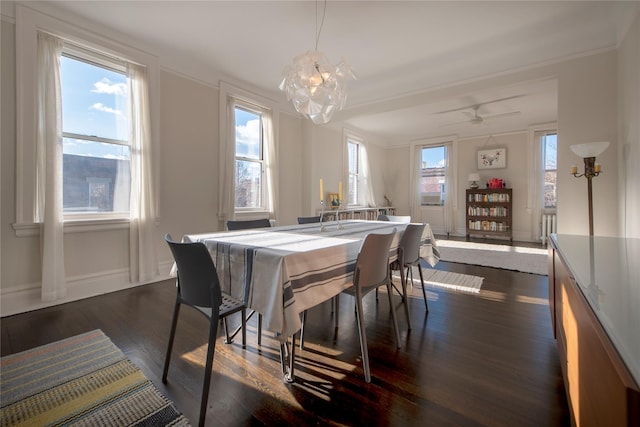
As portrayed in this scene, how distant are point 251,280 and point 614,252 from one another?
183cm

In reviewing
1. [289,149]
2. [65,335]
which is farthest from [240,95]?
[65,335]

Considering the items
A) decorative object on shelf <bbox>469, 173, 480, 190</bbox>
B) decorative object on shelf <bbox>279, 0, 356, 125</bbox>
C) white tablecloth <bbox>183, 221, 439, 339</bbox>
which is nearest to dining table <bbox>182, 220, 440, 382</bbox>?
white tablecloth <bbox>183, 221, 439, 339</bbox>

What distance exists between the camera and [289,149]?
5047mm

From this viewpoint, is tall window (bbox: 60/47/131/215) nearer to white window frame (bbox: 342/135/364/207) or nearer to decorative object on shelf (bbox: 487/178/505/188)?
white window frame (bbox: 342/135/364/207)

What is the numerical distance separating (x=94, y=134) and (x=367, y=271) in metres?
3.11

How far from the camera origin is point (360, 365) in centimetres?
164

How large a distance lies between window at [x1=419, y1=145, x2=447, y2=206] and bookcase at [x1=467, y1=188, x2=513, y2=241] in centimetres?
81

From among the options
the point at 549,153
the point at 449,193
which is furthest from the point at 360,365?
the point at 549,153

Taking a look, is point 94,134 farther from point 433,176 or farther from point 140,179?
point 433,176

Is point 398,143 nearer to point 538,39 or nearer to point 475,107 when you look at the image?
point 475,107

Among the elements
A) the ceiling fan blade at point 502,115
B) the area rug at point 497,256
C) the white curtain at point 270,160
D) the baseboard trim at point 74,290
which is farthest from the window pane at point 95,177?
the ceiling fan blade at point 502,115

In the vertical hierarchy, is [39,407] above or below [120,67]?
below

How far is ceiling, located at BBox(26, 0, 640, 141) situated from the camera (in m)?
2.59

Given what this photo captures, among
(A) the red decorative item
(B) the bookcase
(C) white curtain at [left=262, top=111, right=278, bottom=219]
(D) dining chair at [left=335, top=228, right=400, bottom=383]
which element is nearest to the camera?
(D) dining chair at [left=335, top=228, right=400, bottom=383]
